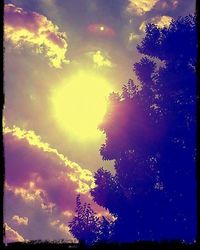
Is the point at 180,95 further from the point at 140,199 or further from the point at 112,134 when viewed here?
the point at 140,199

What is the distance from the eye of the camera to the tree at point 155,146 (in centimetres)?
2286

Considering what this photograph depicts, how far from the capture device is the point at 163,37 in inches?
1032

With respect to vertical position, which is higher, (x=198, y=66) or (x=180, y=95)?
(x=180, y=95)

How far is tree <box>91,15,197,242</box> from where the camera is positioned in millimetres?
22859

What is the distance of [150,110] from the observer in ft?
82.3

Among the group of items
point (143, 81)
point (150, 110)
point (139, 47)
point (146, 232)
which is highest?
point (139, 47)

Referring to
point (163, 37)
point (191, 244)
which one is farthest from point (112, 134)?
point (191, 244)

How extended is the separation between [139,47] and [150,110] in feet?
11.8

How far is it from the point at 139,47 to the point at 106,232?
9.94 meters

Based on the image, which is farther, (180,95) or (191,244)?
(180,95)

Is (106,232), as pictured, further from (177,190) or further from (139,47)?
(139,47)

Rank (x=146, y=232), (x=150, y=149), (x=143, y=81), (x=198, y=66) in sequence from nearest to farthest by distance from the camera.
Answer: (x=198, y=66)
(x=146, y=232)
(x=150, y=149)
(x=143, y=81)

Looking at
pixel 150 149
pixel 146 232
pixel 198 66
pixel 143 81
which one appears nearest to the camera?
pixel 198 66

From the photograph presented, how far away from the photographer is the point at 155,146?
79.6 ft
